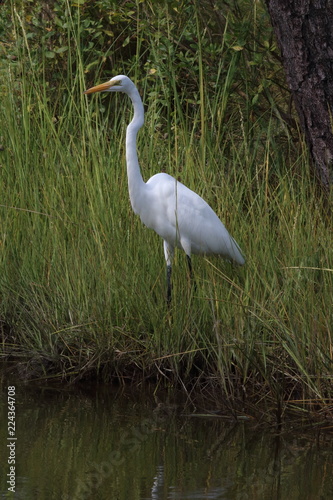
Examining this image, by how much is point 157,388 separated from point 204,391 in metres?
0.20

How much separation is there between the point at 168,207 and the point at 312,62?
0.99 m

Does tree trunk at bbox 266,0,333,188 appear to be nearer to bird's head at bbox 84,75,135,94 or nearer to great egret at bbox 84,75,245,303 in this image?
great egret at bbox 84,75,245,303

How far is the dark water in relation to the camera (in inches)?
103

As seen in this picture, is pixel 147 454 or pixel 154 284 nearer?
pixel 147 454

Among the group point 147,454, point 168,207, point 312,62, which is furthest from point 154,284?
point 312,62

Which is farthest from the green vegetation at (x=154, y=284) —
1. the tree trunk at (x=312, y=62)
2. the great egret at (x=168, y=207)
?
the tree trunk at (x=312, y=62)

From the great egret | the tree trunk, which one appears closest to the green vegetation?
the great egret

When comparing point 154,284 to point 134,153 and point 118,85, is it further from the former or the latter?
point 118,85

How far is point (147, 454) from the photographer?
2936 millimetres

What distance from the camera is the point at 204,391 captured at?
356 centimetres

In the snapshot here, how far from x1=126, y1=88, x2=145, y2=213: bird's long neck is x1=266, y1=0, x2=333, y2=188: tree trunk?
81 cm

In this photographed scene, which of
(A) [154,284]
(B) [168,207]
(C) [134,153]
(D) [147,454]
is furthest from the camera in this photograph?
(B) [168,207]

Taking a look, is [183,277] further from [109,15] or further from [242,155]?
[109,15]

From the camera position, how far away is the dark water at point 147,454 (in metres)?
2.62
